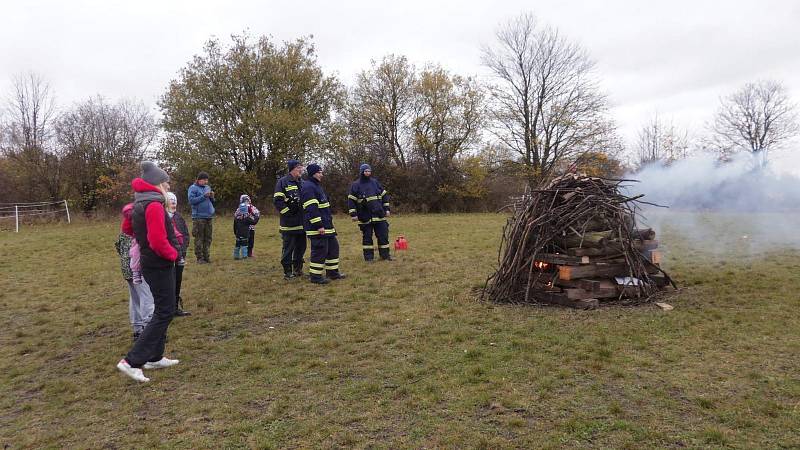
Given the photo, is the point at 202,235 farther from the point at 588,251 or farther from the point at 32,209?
the point at 32,209

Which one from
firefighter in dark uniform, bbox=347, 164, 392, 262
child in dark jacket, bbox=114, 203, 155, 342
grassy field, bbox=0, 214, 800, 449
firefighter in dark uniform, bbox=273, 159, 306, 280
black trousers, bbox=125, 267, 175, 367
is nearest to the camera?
grassy field, bbox=0, 214, 800, 449

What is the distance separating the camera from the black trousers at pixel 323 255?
8.94m

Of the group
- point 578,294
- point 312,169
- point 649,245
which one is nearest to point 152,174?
point 312,169

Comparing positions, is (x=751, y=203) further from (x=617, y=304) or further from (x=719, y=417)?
(x=719, y=417)

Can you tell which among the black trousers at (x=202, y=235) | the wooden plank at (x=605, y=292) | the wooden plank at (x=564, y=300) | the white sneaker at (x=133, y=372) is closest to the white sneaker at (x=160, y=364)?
the white sneaker at (x=133, y=372)

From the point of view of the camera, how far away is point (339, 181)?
99.7 feet

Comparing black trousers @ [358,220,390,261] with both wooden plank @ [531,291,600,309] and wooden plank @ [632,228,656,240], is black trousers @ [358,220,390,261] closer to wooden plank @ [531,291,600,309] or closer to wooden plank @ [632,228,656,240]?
wooden plank @ [531,291,600,309]

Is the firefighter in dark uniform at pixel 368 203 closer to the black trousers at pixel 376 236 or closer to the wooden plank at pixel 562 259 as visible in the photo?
the black trousers at pixel 376 236

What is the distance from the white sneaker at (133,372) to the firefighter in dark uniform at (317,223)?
4.09 metres

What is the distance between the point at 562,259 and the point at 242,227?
801 cm

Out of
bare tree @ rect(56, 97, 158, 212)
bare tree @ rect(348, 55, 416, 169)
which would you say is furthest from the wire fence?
bare tree @ rect(348, 55, 416, 169)

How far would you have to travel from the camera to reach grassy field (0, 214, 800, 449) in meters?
3.73

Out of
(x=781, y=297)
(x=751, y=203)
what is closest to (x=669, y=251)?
(x=751, y=203)

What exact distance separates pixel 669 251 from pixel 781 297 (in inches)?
168
